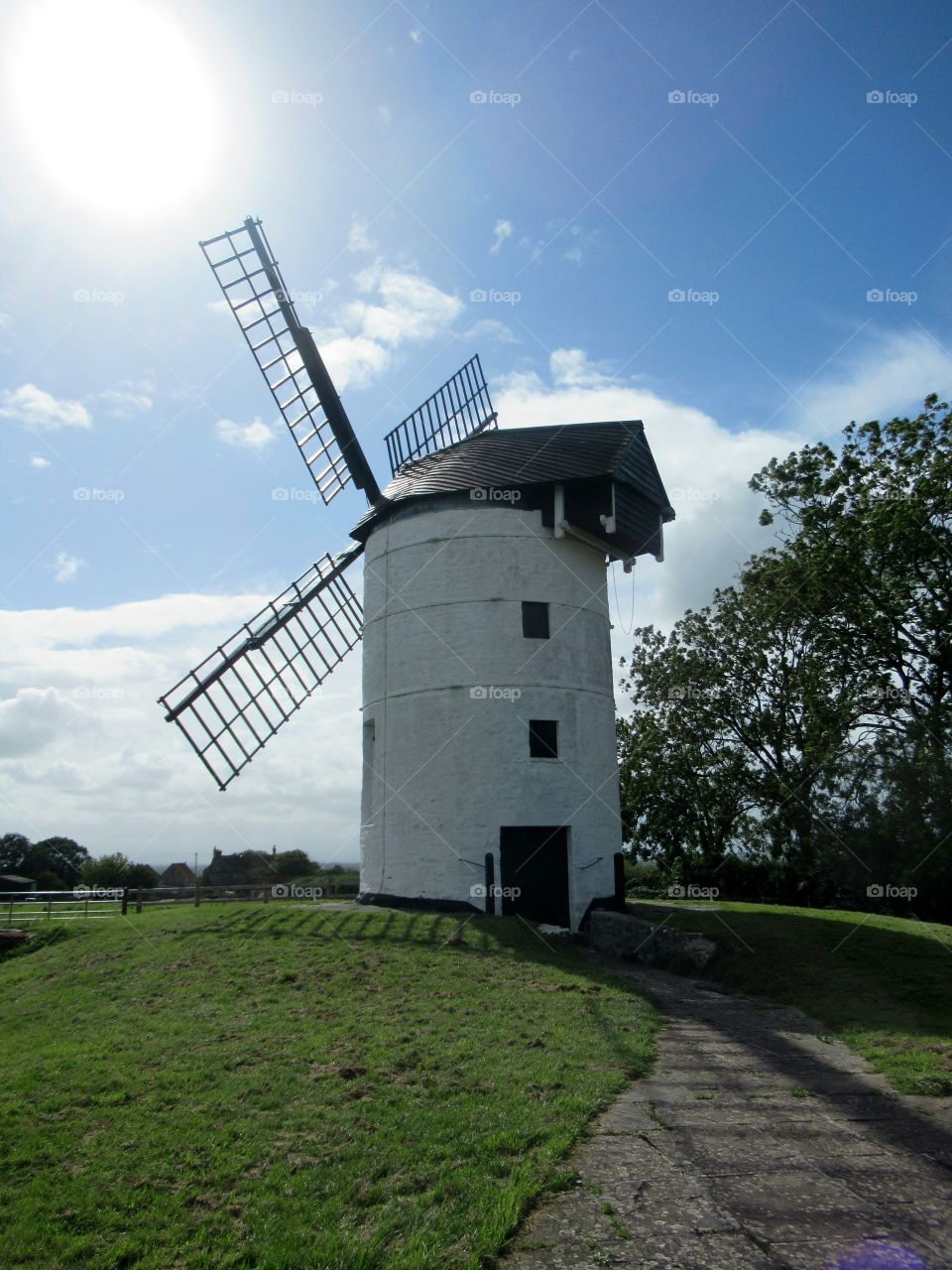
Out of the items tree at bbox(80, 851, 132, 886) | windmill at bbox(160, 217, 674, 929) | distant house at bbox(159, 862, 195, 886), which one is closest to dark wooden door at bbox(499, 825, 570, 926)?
windmill at bbox(160, 217, 674, 929)

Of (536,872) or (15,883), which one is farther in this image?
(15,883)

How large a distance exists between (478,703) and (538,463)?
19.4ft

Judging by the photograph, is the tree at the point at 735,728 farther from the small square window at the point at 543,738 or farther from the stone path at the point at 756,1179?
the stone path at the point at 756,1179

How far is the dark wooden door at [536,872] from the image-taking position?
1817 cm

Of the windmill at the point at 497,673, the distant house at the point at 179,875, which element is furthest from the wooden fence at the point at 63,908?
the distant house at the point at 179,875

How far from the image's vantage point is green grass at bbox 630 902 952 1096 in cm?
925

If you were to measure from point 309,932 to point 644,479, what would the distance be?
12840 millimetres

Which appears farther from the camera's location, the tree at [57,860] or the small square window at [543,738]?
the tree at [57,860]

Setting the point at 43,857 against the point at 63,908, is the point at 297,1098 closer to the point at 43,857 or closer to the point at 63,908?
the point at 63,908

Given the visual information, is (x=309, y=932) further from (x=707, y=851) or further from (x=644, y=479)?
(x=707, y=851)

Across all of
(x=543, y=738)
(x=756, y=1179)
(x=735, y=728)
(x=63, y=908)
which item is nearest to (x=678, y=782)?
(x=735, y=728)

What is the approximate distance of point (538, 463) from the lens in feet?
66.3

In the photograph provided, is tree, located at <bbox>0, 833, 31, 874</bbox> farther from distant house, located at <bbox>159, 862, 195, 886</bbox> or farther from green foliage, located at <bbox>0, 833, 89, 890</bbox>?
distant house, located at <bbox>159, 862, 195, 886</bbox>

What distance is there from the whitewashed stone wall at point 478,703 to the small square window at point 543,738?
0.21m
